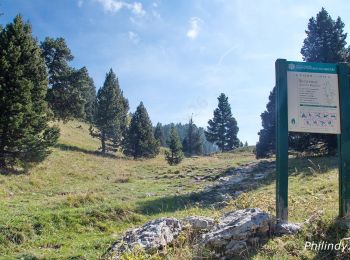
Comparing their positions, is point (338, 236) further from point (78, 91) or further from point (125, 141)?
point (125, 141)

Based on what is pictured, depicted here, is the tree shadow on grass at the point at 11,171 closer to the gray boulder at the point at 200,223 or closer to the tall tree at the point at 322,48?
the gray boulder at the point at 200,223

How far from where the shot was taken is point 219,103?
249 feet

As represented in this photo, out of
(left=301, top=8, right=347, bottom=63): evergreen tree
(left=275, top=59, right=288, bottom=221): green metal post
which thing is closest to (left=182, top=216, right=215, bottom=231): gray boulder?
(left=275, top=59, right=288, bottom=221): green metal post

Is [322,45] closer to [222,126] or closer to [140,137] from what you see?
[140,137]

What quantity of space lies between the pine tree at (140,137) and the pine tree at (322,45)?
28638mm

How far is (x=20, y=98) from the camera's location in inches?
865

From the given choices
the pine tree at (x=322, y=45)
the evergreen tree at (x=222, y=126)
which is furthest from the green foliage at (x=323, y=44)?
the evergreen tree at (x=222, y=126)

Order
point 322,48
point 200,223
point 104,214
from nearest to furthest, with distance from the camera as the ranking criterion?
point 200,223
point 104,214
point 322,48

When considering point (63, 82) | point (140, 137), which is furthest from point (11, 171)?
point (140, 137)

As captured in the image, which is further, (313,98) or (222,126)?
(222,126)

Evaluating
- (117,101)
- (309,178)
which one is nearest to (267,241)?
(309,178)

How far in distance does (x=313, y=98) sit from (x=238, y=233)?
3063 millimetres

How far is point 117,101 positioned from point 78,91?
15659 mm

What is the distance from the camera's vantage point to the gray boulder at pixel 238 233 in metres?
5.80
